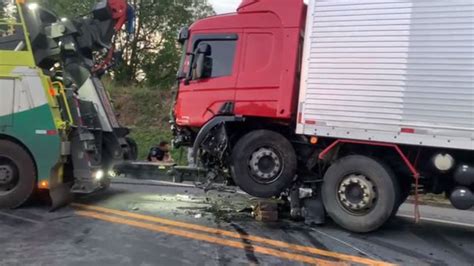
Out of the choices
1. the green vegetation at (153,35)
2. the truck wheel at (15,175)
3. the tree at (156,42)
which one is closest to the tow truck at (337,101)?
the truck wheel at (15,175)

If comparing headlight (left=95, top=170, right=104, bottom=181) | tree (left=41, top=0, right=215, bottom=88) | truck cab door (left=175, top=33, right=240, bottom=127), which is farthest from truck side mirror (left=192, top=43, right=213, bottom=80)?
tree (left=41, top=0, right=215, bottom=88)

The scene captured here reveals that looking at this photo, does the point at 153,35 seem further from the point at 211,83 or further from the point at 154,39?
the point at 211,83

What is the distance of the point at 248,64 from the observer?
23.6ft

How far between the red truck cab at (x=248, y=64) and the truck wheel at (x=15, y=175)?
7.49 feet

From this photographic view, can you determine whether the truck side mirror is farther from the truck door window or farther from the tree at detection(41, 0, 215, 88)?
the tree at detection(41, 0, 215, 88)

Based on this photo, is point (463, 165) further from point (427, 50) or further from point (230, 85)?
point (230, 85)

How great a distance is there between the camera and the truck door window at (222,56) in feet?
23.9

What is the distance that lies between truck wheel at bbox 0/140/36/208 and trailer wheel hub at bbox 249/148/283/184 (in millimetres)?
3174

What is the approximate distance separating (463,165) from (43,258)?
478cm

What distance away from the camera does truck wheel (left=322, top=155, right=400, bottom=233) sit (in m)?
6.54

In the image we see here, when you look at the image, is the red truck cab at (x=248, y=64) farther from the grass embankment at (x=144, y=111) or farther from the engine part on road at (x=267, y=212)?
the grass embankment at (x=144, y=111)

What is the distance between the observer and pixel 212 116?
7.27m

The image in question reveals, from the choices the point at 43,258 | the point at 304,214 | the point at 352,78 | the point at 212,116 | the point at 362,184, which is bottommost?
the point at 43,258

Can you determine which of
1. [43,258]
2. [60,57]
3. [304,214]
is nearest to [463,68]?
[304,214]
